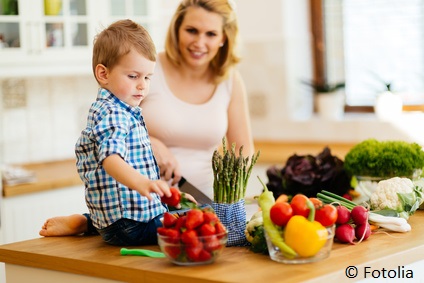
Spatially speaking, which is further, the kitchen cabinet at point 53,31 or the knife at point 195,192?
the kitchen cabinet at point 53,31

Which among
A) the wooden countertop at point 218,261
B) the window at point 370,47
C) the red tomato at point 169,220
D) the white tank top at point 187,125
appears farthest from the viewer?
the window at point 370,47

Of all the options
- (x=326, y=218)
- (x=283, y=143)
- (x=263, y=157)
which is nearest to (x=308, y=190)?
(x=326, y=218)

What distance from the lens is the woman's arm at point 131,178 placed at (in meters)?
1.90

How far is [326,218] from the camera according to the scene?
1.99m

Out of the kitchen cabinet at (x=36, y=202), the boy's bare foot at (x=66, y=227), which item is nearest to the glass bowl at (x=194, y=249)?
the boy's bare foot at (x=66, y=227)

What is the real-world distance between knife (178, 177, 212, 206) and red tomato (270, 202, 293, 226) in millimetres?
669

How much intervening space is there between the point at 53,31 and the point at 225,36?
1.51m

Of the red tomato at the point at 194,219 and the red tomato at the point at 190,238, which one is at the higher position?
the red tomato at the point at 194,219

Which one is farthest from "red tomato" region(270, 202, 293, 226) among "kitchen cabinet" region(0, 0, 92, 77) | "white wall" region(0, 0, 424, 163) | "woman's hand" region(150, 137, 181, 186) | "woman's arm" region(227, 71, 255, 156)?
"white wall" region(0, 0, 424, 163)

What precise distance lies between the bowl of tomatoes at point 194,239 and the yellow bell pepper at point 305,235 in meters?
0.17

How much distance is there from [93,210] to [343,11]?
3.42m

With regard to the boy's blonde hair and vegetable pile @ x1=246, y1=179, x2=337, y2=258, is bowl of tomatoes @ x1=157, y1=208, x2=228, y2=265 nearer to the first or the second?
vegetable pile @ x1=246, y1=179, x2=337, y2=258

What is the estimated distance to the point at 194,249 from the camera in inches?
75.6

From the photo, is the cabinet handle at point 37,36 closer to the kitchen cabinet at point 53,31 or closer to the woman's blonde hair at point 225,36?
the kitchen cabinet at point 53,31
